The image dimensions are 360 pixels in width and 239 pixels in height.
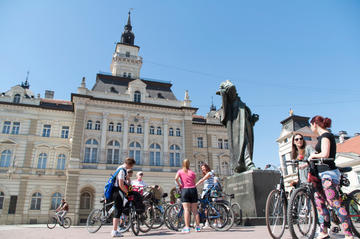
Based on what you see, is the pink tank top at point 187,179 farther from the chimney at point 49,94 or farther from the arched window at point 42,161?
the chimney at point 49,94

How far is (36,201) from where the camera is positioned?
1065 inches

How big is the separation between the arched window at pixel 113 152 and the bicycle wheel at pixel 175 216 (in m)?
23.6

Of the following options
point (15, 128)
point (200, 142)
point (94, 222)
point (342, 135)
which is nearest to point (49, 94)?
point (15, 128)

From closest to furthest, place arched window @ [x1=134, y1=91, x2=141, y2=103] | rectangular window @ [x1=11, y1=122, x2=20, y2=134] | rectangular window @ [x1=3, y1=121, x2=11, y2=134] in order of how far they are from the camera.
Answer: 1. rectangular window @ [x1=3, y1=121, x2=11, y2=134]
2. rectangular window @ [x1=11, y1=122, x2=20, y2=134]
3. arched window @ [x1=134, y1=91, x2=141, y2=103]

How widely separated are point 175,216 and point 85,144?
80.3 feet

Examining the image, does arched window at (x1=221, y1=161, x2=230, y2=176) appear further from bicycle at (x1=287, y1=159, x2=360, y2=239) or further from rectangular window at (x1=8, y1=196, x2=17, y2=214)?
Result: bicycle at (x1=287, y1=159, x2=360, y2=239)

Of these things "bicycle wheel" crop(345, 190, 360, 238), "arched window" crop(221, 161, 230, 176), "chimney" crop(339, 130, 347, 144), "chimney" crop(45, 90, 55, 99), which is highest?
"chimney" crop(45, 90, 55, 99)

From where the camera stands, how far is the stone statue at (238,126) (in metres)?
7.83

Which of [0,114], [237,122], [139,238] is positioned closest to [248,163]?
[237,122]

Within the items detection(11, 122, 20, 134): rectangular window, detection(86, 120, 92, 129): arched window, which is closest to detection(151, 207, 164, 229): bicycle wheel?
detection(86, 120, 92, 129): arched window

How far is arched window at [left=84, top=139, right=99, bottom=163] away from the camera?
1107 inches

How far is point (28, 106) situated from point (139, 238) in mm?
30251

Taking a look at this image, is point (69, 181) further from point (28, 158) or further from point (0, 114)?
point (0, 114)

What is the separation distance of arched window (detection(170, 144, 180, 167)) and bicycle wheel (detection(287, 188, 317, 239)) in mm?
27562
